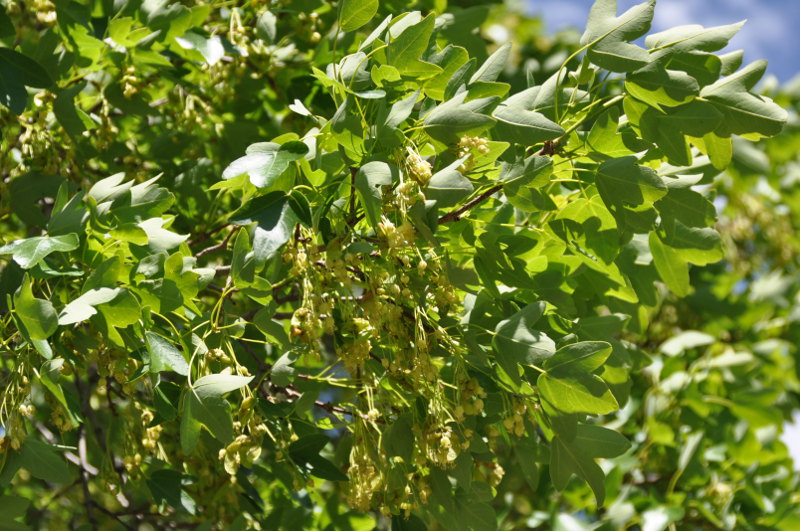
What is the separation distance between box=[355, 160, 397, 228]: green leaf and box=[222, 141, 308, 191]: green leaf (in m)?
0.10

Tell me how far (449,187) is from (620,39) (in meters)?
0.30

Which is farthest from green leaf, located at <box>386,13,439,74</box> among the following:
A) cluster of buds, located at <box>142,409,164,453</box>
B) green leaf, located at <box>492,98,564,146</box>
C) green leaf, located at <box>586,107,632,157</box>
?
cluster of buds, located at <box>142,409,164,453</box>

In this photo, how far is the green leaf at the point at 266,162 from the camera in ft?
3.17

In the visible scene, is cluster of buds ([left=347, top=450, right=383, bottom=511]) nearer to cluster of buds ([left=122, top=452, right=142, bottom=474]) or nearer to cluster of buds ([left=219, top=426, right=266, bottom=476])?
cluster of buds ([left=219, top=426, right=266, bottom=476])

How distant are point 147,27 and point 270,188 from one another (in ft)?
1.67

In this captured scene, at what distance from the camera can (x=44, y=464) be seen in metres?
1.09

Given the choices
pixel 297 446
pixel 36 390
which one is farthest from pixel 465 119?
pixel 36 390

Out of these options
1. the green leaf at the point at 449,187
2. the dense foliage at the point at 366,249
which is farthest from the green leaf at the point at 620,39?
the green leaf at the point at 449,187

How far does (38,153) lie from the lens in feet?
4.48

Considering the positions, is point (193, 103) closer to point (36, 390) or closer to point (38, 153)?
point (38, 153)

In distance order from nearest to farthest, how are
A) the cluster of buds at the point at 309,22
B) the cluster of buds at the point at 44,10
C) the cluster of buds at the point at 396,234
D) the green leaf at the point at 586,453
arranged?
the cluster of buds at the point at 396,234
the green leaf at the point at 586,453
the cluster of buds at the point at 44,10
the cluster of buds at the point at 309,22

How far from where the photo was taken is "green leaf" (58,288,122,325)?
988 mm

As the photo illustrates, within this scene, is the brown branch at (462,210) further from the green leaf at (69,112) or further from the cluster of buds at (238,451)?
the green leaf at (69,112)

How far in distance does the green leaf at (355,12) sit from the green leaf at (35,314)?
53cm
